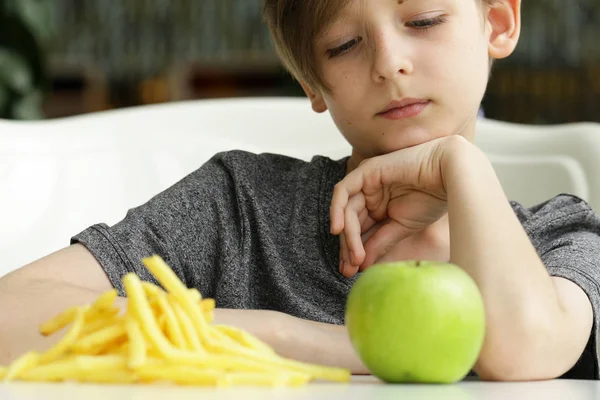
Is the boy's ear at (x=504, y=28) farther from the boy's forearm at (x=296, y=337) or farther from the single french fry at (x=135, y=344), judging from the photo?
the single french fry at (x=135, y=344)

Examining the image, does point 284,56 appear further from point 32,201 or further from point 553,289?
point 32,201

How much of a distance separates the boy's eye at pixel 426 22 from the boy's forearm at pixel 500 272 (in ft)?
0.71

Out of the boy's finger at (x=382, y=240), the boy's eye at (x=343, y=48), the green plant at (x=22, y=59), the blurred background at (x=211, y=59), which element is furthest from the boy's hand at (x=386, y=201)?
the blurred background at (x=211, y=59)

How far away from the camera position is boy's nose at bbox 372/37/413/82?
106 centimetres

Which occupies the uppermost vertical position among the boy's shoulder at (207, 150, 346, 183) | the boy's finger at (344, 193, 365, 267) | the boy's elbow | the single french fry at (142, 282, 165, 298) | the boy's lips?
the boy's lips

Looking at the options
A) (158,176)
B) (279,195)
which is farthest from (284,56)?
(158,176)

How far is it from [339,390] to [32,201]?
122cm

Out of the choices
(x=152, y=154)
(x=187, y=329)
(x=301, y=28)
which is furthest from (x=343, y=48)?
(x=152, y=154)

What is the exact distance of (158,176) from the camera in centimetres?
183

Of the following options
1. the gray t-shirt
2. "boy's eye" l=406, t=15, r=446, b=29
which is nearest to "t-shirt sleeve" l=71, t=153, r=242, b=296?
the gray t-shirt

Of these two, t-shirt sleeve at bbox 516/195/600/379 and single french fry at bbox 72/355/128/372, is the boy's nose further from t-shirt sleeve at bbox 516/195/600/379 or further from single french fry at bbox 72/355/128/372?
single french fry at bbox 72/355/128/372

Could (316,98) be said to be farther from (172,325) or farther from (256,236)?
(172,325)

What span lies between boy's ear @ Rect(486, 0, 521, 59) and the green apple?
0.66m

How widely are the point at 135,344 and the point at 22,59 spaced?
2478 mm
